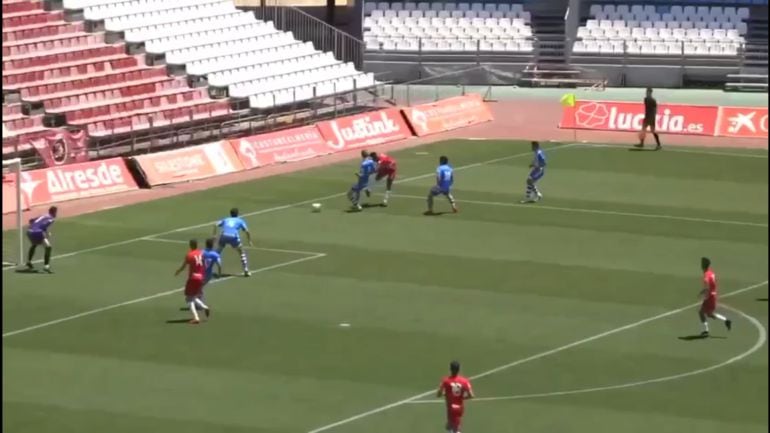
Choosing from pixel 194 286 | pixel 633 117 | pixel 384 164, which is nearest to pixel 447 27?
pixel 633 117

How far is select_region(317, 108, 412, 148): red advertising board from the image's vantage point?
50.8 meters

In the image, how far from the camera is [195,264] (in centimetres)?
2903

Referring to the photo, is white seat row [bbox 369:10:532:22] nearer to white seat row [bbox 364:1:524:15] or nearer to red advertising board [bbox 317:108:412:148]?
white seat row [bbox 364:1:524:15]

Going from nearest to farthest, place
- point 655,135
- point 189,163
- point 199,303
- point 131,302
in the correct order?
point 199,303 < point 131,302 < point 189,163 < point 655,135

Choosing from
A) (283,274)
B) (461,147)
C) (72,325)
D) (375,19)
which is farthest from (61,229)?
(375,19)

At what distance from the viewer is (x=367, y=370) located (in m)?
26.4

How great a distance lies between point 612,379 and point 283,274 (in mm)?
10108

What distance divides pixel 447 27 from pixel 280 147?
74.3 ft

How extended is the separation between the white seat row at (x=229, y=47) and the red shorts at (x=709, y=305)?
3002cm

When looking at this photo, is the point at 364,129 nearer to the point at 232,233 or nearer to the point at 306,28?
the point at 306,28

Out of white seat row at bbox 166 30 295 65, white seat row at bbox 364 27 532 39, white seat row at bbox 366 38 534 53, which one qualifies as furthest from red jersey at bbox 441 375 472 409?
white seat row at bbox 364 27 532 39

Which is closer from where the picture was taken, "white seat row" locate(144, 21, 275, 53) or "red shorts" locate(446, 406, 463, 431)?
"red shorts" locate(446, 406, 463, 431)

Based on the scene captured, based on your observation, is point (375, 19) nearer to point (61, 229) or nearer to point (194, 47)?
point (194, 47)

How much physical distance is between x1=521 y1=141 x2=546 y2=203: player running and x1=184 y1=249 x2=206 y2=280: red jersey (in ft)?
47.0
